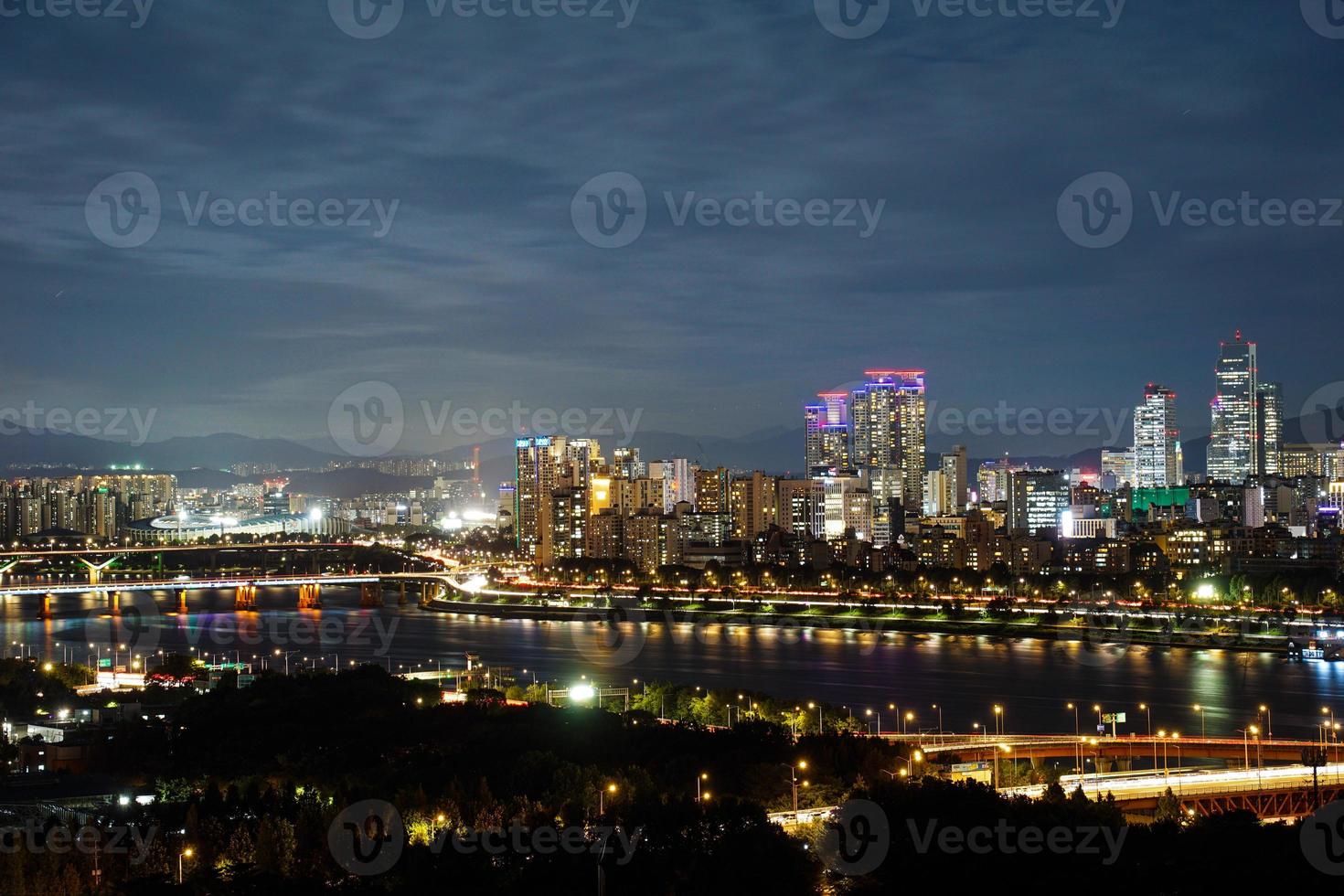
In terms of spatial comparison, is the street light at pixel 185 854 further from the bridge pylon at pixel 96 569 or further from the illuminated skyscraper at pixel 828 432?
A: the illuminated skyscraper at pixel 828 432

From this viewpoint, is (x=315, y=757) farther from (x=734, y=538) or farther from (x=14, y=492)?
(x=14, y=492)

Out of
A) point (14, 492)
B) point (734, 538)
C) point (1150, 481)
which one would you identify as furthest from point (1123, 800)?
point (1150, 481)

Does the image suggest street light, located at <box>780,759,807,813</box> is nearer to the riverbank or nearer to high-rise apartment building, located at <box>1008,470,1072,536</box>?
the riverbank

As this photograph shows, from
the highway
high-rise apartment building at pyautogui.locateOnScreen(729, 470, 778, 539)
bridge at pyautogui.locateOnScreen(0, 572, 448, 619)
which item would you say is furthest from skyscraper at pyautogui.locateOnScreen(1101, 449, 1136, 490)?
the highway

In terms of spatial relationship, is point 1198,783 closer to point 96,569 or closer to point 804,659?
point 804,659

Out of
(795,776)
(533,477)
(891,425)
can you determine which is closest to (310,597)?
(533,477)
